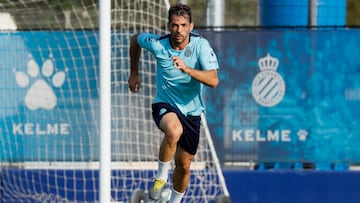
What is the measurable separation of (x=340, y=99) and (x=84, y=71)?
10.1 ft

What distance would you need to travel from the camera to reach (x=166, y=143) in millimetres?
9320

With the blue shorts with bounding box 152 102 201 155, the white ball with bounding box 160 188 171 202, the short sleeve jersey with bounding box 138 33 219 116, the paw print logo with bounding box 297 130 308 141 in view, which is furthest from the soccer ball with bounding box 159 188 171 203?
the paw print logo with bounding box 297 130 308 141

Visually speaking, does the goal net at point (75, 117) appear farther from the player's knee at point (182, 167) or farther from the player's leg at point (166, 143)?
the player's leg at point (166, 143)

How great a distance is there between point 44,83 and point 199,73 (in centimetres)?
430

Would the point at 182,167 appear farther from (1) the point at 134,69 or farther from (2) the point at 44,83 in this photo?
(2) the point at 44,83

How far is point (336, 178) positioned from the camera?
1308 centimetres

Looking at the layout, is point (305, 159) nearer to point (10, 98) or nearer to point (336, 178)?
point (336, 178)

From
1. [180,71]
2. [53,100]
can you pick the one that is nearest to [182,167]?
[180,71]

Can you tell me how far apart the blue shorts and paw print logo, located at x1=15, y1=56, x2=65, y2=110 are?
361cm

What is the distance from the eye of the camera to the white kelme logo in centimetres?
1287

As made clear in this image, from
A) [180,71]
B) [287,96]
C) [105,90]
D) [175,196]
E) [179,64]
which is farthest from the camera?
[287,96]

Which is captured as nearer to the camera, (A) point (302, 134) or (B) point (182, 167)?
(B) point (182, 167)

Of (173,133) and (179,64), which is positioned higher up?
(179,64)

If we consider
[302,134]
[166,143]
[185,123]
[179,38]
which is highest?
[179,38]
